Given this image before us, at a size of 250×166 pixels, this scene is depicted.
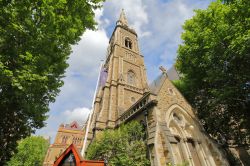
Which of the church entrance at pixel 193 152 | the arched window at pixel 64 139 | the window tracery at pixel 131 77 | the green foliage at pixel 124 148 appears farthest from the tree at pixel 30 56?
the arched window at pixel 64 139

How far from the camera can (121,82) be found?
20438 mm

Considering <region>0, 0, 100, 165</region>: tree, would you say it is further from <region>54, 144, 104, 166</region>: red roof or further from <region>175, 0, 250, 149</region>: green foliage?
<region>175, 0, 250, 149</region>: green foliage

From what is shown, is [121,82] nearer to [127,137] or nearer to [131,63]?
[131,63]

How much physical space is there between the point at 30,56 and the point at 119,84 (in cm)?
1452

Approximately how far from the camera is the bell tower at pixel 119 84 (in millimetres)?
17600

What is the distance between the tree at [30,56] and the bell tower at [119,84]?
Result: 8.69 m

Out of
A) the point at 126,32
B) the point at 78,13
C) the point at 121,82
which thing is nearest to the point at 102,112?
the point at 121,82

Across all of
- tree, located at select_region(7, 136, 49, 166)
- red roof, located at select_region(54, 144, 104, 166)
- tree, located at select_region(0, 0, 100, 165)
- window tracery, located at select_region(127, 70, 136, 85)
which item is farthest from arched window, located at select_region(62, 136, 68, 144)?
red roof, located at select_region(54, 144, 104, 166)

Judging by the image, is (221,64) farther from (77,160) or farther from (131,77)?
(131,77)

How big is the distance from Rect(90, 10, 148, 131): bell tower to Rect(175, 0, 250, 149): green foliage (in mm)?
7655

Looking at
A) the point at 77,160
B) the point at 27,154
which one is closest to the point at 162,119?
the point at 77,160

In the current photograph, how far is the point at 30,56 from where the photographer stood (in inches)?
233

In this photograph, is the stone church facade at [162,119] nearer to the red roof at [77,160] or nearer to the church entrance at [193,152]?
the church entrance at [193,152]

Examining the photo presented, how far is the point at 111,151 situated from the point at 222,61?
10917 millimetres
